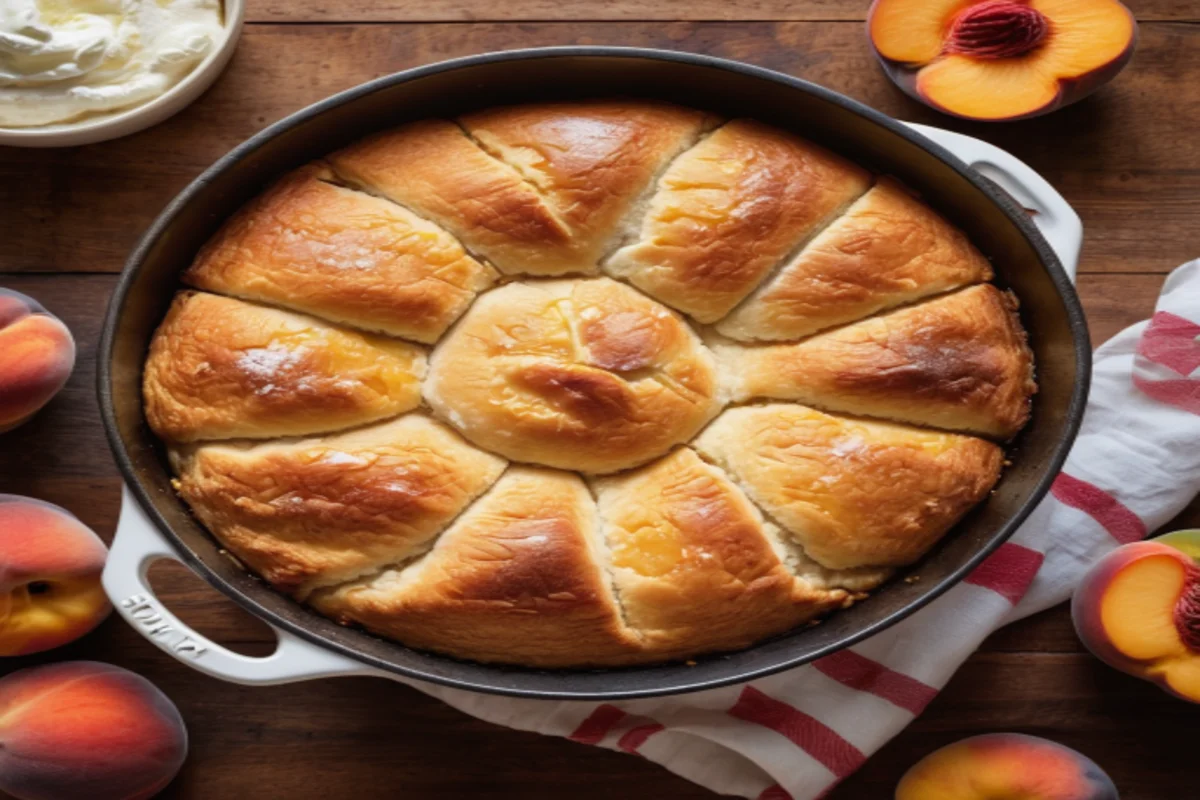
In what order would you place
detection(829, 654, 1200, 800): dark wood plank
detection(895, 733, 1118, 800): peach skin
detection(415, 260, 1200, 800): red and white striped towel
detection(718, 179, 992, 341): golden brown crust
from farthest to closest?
detection(829, 654, 1200, 800): dark wood plank, detection(415, 260, 1200, 800): red and white striped towel, detection(895, 733, 1118, 800): peach skin, detection(718, 179, 992, 341): golden brown crust

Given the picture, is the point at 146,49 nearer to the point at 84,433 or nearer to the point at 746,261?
the point at 84,433

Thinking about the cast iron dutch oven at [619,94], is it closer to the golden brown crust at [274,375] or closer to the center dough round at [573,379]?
the golden brown crust at [274,375]

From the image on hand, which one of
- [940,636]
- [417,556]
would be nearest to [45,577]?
[417,556]

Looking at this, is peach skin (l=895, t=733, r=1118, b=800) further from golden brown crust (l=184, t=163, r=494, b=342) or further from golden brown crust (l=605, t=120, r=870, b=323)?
golden brown crust (l=184, t=163, r=494, b=342)

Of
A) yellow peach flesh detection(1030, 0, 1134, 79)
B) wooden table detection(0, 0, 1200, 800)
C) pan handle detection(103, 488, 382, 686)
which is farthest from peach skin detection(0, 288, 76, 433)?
yellow peach flesh detection(1030, 0, 1134, 79)

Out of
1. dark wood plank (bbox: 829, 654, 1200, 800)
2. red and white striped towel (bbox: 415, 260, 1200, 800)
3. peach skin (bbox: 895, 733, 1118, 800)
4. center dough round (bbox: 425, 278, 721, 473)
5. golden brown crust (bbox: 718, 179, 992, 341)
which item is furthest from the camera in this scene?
dark wood plank (bbox: 829, 654, 1200, 800)

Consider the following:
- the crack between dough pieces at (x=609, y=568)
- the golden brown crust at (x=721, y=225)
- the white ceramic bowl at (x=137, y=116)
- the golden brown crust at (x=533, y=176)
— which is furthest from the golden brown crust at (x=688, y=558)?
the white ceramic bowl at (x=137, y=116)

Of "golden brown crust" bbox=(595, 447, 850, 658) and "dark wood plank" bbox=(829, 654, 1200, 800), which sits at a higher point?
"golden brown crust" bbox=(595, 447, 850, 658)
